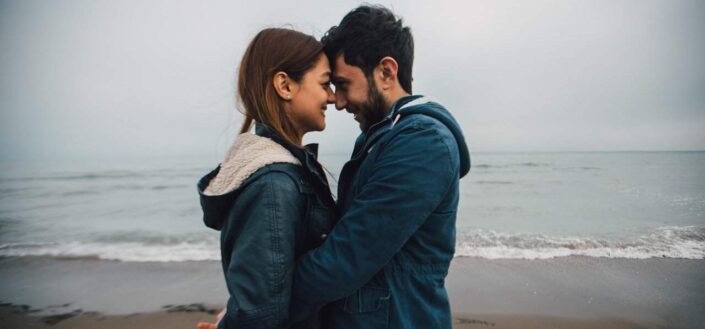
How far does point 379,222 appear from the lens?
125cm

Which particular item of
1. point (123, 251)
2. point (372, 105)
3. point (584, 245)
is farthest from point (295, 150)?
point (584, 245)

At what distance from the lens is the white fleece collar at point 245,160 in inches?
51.5

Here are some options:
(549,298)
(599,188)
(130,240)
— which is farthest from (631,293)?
(599,188)

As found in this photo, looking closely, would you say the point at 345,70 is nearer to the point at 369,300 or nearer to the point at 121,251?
the point at 369,300

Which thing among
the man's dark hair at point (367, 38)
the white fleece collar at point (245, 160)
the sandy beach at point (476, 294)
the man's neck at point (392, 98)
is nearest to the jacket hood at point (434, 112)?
the man's neck at point (392, 98)

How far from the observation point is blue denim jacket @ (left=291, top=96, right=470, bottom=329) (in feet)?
4.13

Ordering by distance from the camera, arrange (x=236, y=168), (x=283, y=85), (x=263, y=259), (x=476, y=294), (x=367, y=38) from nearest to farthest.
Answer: (x=263, y=259)
(x=236, y=168)
(x=283, y=85)
(x=367, y=38)
(x=476, y=294)

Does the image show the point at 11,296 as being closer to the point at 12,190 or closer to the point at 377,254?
the point at 377,254

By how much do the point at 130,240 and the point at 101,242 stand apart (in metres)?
0.64

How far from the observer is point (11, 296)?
5234mm

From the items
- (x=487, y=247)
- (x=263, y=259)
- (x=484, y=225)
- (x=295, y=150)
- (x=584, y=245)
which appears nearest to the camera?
(x=263, y=259)

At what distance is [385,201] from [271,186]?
0.42 m

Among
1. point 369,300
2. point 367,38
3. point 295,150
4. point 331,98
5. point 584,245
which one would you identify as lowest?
point 584,245

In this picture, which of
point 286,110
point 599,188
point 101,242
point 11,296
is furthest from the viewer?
point 599,188
